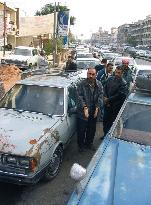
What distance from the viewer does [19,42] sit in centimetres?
5628

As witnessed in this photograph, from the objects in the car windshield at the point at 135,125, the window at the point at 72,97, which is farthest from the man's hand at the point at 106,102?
the car windshield at the point at 135,125

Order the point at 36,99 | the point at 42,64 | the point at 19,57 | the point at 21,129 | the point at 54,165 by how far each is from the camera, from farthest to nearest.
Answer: the point at 19,57, the point at 42,64, the point at 36,99, the point at 54,165, the point at 21,129

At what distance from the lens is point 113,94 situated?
851 centimetres

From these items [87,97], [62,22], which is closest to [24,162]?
[87,97]

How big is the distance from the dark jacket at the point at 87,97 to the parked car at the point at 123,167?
5.05 ft

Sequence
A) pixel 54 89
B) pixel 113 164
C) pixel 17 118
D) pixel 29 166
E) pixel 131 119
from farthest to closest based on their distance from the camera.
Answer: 1. pixel 54 89
2. pixel 17 118
3. pixel 131 119
4. pixel 29 166
5. pixel 113 164

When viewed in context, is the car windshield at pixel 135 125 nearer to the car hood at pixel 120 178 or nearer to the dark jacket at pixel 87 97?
the car hood at pixel 120 178

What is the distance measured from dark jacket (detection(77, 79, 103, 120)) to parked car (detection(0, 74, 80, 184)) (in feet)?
0.56

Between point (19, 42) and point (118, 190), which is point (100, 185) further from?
point (19, 42)

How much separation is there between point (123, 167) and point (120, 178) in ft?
0.99

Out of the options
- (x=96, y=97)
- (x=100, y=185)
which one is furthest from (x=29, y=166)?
(x=96, y=97)

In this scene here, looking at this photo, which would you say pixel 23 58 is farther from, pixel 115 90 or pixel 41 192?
pixel 41 192

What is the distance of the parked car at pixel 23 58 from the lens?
2428cm

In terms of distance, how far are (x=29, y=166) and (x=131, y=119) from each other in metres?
1.70
